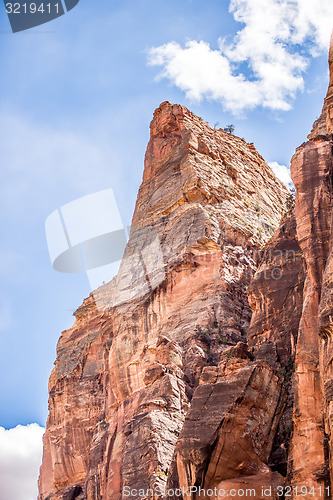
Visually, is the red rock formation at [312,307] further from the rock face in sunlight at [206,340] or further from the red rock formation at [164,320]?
the red rock formation at [164,320]

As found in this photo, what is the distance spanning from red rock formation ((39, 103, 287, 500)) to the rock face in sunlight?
4.9 inches

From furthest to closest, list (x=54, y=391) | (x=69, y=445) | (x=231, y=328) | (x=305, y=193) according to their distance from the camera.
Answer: (x=54, y=391) → (x=69, y=445) → (x=231, y=328) → (x=305, y=193)

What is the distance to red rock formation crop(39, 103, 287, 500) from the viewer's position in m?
41.8

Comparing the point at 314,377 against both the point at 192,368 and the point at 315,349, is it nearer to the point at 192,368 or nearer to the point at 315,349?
the point at 315,349

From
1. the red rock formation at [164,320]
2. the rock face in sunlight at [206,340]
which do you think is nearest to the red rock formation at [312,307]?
the rock face in sunlight at [206,340]

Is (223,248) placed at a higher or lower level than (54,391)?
higher

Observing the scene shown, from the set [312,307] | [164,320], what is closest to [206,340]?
[164,320]

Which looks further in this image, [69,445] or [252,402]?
[69,445]

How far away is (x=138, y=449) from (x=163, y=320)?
44.6 ft

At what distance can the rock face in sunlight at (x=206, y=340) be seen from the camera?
32.8 meters

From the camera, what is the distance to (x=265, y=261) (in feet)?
143

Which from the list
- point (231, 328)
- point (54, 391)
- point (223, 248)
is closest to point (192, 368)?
point (231, 328)

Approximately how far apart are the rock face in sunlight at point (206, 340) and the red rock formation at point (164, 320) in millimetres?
124

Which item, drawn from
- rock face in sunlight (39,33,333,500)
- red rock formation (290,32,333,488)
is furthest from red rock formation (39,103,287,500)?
red rock formation (290,32,333,488)
